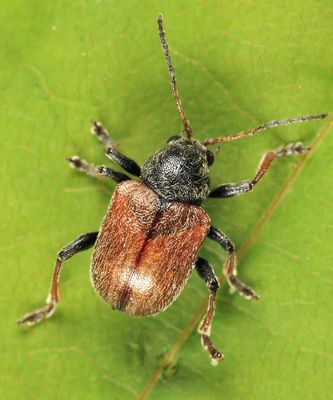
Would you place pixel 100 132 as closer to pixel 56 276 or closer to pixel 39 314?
pixel 56 276

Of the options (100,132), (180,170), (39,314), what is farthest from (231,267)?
(39,314)

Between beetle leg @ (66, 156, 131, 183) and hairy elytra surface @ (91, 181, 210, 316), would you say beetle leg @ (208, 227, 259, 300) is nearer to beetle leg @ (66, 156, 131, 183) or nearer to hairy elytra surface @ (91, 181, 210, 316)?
hairy elytra surface @ (91, 181, 210, 316)

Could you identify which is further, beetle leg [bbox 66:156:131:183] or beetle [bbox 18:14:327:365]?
beetle leg [bbox 66:156:131:183]

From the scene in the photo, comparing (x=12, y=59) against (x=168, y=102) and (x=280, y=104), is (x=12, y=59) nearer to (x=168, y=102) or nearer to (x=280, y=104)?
(x=168, y=102)

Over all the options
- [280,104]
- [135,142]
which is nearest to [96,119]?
[135,142]

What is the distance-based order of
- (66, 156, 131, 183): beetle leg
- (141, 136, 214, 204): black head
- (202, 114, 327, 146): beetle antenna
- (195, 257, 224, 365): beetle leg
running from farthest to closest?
(66, 156, 131, 183): beetle leg → (141, 136, 214, 204): black head → (195, 257, 224, 365): beetle leg → (202, 114, 327, 146): beetle antenna

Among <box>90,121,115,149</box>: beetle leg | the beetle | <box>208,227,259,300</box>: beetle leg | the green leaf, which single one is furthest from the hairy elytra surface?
<box>90,121,115,149</box>: beetle leg

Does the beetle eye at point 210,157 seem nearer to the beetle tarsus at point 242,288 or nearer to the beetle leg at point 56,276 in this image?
the beetle tarsus at point 242,288
